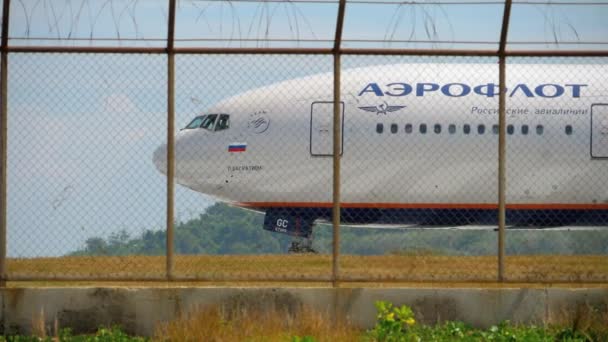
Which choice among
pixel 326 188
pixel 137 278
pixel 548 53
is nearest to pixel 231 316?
pixel 137 278

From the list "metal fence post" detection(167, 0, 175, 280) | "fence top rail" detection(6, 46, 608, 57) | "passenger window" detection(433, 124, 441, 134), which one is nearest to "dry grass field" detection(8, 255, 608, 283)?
"metal fence post" detection(167, 0, 175, 280)

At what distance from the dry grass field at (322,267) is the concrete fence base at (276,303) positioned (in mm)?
169

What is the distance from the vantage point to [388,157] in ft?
95.9

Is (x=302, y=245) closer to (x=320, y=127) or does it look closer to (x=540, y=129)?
(x=320, y=127)

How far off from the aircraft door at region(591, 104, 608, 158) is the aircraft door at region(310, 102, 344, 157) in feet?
19.6

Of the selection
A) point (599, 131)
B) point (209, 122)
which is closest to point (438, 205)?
point (599, 131)

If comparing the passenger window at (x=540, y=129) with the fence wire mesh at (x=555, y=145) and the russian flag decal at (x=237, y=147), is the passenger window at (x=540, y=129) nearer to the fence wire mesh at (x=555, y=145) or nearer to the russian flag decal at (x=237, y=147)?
the fence wire mesh at (x=555, y=145)

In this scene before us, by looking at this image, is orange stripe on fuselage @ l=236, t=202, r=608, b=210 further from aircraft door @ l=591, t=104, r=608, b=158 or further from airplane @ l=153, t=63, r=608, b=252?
aircraft door @ l=591, t=104, r=608, b=158

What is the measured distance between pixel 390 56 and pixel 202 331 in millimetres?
3544

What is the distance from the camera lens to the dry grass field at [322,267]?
41.0 feet

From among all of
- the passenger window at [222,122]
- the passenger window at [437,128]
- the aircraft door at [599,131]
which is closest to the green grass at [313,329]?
the passenger window at [437,128]

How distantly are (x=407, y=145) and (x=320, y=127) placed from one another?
6.87ft

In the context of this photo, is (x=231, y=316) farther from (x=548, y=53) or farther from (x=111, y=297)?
(x=548, y=53)

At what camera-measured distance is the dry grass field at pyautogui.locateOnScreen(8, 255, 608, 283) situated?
12484 mm
